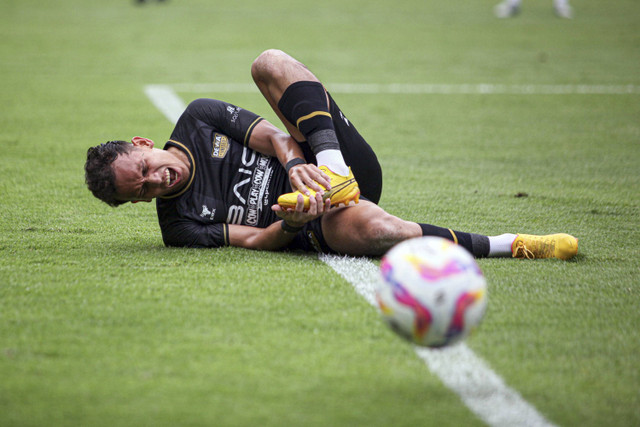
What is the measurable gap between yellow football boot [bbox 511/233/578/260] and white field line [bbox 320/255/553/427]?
107cm

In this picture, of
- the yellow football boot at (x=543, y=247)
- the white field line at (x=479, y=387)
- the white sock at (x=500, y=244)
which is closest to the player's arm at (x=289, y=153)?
the white field line at (x=479, y=387)

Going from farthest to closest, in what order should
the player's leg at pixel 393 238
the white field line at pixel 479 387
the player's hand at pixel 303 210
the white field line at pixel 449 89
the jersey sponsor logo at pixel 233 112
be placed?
the white field line at pixel 449 89 < the jersey sponsor logo at pixel 233 112 < the player's leg at pixel 393 238 < the player's hand at pixel 303 210 < the white field line at pixel 479 387

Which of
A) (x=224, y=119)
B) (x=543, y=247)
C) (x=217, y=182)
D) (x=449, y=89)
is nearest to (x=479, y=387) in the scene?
(x=543, y=247)

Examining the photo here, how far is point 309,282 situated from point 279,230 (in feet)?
1.25

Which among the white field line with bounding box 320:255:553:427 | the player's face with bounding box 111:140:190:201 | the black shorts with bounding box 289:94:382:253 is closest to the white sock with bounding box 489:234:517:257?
the black shorts with bounding box 289:94:382:253

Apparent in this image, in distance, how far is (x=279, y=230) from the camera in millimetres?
3289

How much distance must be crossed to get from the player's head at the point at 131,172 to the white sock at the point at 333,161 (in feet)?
2.10

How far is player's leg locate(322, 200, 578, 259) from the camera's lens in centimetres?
323

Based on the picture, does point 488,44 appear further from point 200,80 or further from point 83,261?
point 83,261

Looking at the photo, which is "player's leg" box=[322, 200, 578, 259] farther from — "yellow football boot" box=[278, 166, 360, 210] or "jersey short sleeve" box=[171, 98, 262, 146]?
"jersey short sleeve" box=[171, 98, 262, 146]

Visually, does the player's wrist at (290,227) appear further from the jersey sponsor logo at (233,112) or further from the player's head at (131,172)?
the jersey sponsor logo at (233,112)

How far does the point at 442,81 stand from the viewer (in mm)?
8914

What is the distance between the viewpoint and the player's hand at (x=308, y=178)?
3.04 metres

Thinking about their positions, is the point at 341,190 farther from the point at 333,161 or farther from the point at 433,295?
the point at 433,295
